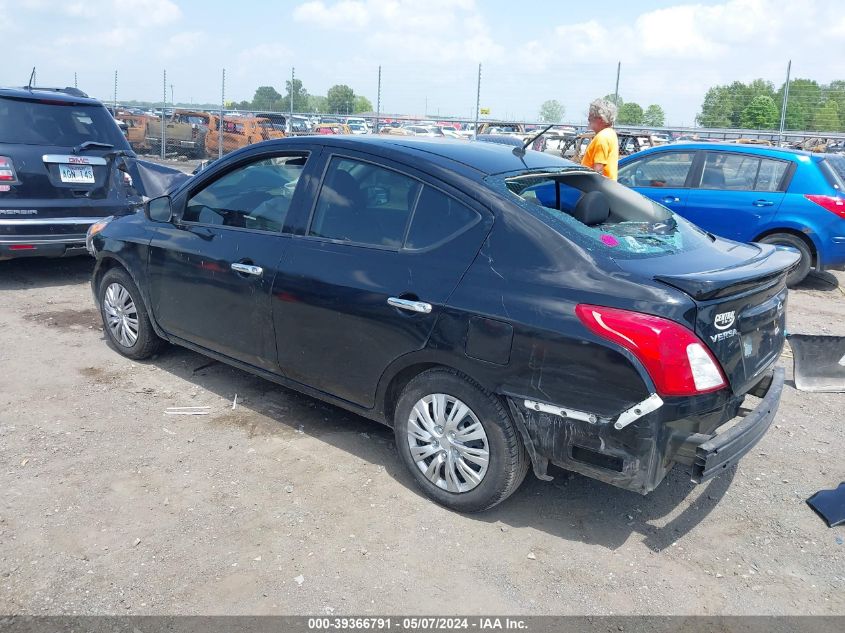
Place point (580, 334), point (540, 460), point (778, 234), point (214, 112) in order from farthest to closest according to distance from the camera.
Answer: point (214, 112) < point (778, 234) < point (540, 460) < point (580, 334)

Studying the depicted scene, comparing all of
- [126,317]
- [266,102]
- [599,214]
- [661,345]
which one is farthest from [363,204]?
[266,102]

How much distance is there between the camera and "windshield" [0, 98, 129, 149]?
7.24m

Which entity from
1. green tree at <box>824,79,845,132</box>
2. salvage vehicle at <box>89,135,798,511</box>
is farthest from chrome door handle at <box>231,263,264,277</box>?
green tree at <box>824,79,845,132</box>

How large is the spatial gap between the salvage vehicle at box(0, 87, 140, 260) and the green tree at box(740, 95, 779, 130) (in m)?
18.4

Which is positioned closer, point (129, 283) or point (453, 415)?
point (453, 415)

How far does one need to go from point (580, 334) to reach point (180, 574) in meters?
1.92

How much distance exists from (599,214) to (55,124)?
6213 millimetres

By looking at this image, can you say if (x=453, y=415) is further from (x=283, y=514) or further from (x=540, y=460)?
(x=283, y=514)

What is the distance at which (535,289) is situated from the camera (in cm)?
313

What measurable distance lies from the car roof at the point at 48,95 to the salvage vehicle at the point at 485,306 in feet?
13.2

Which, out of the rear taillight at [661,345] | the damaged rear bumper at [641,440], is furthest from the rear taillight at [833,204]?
the rear taillight at [661,345]

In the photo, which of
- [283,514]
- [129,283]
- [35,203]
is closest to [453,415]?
[283,514]

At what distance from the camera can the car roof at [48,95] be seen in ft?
24.2

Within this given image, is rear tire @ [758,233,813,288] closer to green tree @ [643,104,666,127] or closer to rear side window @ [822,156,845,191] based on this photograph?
rear side window @ [822,156,845,191]
